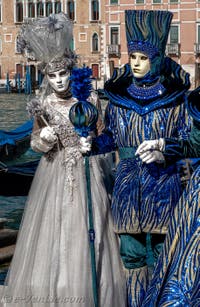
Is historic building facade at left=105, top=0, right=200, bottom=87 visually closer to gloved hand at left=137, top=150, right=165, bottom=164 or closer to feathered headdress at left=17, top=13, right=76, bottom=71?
feathered headdress at left=17, top=13, right=76, bottom=71

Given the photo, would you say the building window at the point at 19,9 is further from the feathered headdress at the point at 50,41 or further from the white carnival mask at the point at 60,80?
the white carnival mask at the point at 60,80

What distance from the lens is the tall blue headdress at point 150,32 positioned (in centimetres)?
281

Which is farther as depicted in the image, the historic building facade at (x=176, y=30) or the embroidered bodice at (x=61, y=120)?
the historic building facade at (x=176, y=30)

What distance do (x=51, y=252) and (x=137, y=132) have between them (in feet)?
1.93

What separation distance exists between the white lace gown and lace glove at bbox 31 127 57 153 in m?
0.06

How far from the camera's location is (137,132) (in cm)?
286

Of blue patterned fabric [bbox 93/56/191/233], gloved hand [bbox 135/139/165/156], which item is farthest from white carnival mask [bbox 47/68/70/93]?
gloved hand [bbox 135/139/165/156]

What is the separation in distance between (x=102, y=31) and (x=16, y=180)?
1243 inches

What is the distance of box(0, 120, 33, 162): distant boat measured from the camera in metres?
10.1

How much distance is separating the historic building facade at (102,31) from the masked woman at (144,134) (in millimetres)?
27918

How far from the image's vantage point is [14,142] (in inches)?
396

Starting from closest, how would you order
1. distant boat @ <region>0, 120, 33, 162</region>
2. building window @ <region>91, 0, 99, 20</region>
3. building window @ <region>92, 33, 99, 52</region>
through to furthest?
distant boat @ <region>0, 120, 33, 162</region>
building window @ <region>92, 33, 99, 52</region>
building window @ <region>91, 0, 99, 20</region>

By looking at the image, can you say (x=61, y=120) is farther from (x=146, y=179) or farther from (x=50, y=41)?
(x=146, y=179)

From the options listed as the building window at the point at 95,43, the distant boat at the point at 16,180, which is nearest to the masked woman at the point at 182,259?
the distant boat at the point at 16,180
